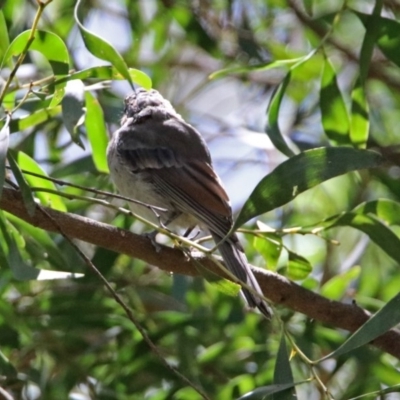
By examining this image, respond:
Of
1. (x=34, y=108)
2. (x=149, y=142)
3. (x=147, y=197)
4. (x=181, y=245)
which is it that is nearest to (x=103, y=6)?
(x=149, y=142)

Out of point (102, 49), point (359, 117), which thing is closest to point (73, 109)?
point (102, 49)

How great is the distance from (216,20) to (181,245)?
7.70 ft

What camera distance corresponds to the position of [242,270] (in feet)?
9.78

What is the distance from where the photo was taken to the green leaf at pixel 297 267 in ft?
10.6

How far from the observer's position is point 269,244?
128 inches

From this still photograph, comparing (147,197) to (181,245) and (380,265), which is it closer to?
(181,245)

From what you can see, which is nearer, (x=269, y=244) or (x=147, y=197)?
(x=269, y=244)

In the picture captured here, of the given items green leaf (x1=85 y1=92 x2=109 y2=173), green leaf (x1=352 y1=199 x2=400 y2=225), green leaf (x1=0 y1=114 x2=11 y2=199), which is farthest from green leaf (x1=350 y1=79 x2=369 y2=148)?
green leaf (x1=0 y1=114 x2=11 y2=199)

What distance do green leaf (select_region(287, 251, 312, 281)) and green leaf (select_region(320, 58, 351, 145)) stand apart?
46 cm

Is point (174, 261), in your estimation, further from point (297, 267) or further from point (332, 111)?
point (332, 111)

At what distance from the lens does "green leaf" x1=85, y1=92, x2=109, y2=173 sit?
3.28m

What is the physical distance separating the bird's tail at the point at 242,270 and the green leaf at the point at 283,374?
250 mm

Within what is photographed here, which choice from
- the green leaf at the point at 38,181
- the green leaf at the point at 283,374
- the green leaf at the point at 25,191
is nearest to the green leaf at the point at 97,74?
the green leaf at the point at 38,181

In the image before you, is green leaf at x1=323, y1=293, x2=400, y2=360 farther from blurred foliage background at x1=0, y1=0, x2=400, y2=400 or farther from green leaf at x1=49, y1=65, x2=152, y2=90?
green leaf at x1=49, y1=65, x2=152, y2=90
